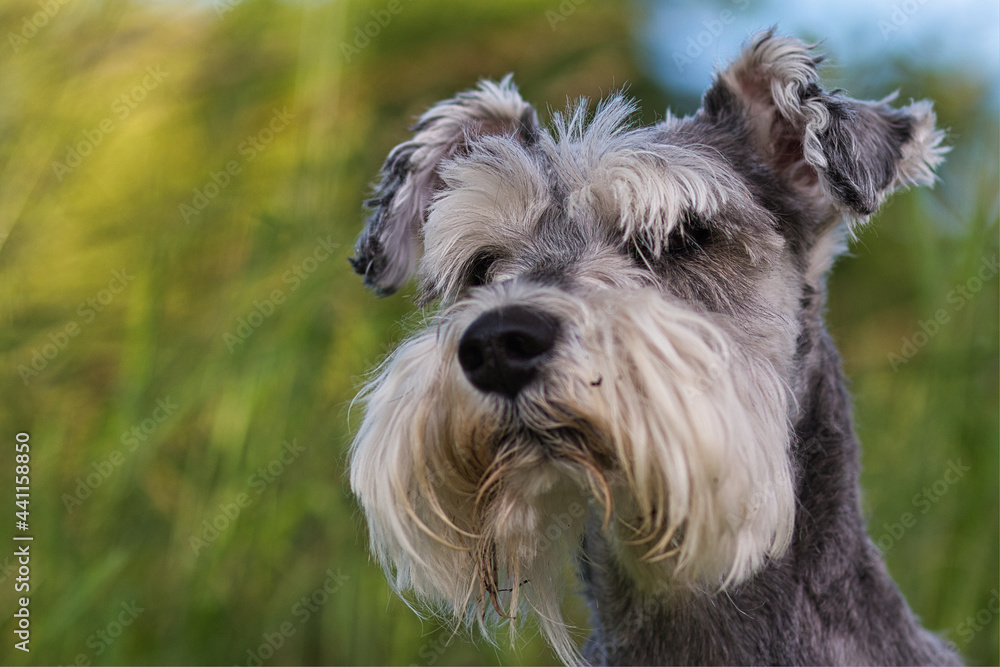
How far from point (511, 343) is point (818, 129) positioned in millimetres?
1105

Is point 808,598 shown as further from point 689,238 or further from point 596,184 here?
point 596,184

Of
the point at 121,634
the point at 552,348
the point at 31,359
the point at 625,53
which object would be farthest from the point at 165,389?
the point at 625,53

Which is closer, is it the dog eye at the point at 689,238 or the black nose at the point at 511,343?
the black nose at the point at 511,343

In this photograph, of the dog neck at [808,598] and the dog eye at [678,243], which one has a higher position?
the dog eye at [678,243]

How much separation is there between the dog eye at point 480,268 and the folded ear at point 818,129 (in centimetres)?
87

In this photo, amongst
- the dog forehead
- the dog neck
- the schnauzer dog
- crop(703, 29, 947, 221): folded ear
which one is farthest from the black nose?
crop(703, 29, 947, 221): folded ear

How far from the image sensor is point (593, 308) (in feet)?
5.73

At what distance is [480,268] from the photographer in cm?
234

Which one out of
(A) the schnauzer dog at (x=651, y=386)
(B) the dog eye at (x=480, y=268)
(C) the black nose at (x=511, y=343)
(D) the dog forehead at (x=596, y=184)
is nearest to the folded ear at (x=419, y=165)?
(A) the schnauzer dog at (x=651, y=386)

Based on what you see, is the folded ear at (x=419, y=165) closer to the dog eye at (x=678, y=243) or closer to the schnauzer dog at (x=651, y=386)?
the schnauzer dog at (x=651, y=386)

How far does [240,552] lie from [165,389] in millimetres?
772

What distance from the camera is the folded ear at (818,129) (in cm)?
214

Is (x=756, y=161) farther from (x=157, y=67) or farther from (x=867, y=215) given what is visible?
(x=157, y=67)

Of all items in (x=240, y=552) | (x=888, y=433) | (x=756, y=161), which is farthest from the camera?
(x=888, y=433)
